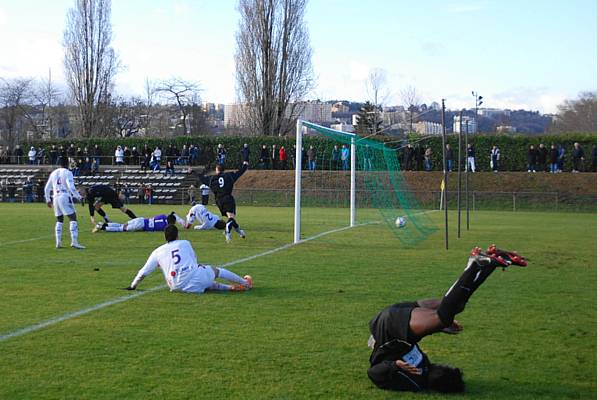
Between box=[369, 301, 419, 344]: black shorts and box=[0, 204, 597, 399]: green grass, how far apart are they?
19.0 inches

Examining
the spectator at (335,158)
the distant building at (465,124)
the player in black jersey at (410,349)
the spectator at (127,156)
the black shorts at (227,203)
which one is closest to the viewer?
the player in black jersey at (410,349)

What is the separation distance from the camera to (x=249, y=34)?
2212 inches

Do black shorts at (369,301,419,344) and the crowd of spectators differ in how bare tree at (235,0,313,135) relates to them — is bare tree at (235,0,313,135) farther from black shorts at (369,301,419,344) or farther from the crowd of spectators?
black shorts at (369,301,419,344)

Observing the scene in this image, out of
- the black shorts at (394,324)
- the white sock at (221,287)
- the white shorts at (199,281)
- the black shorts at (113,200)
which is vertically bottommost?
the white sock at (221,287)

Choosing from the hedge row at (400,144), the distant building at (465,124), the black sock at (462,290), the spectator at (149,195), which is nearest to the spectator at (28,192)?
the spectator at (149,195)

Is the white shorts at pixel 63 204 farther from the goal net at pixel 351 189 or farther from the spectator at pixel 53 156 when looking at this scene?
the spectator at pixel 53 156

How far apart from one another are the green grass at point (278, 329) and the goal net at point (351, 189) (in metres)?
5.91

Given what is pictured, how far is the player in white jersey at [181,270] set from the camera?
10789 mm

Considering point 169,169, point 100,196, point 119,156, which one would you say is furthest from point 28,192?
point 100,196

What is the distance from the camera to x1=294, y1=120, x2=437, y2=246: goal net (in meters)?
22.7

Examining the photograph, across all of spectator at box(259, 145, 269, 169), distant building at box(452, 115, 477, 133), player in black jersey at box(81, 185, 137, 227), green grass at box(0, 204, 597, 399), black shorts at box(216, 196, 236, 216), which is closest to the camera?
green grass at box(0, 204, 597, 399)

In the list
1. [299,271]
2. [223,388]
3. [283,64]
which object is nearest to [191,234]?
[299,271]

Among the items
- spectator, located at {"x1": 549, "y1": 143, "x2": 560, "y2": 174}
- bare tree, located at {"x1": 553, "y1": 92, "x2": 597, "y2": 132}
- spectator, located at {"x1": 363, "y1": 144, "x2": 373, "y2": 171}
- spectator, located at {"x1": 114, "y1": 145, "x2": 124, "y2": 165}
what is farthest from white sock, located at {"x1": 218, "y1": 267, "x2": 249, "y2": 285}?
bare tree, located at {"x1": 553, "y1": 92, "x2": 597, "y2": 132}

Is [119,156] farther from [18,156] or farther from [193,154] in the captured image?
[18,156]
